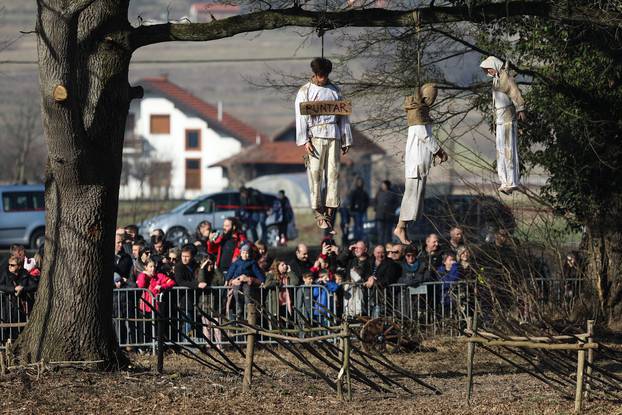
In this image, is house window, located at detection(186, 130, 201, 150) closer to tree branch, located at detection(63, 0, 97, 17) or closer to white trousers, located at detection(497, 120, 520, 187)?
tree branch, located at detection(63, 0, 97, 17)

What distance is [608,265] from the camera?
20.8 metres

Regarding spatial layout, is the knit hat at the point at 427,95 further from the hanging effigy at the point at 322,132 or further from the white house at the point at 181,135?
the white house at the point at 181,135

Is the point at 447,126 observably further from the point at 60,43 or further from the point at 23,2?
the point at 23,2

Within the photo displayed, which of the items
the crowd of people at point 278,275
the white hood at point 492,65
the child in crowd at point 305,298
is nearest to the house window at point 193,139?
the crowd of people at point 278,275

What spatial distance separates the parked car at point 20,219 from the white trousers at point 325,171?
21537 millimetres

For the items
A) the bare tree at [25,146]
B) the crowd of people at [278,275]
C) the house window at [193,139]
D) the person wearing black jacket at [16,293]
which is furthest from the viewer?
the house window at [193,139]

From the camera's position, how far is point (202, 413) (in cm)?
1288

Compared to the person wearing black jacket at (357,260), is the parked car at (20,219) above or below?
above

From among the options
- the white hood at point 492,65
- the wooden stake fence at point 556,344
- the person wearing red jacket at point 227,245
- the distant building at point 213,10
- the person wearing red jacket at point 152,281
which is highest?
the distant building at point 213,10

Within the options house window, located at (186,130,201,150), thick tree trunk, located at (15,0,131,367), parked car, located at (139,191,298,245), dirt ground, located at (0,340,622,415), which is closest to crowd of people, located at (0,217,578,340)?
dirt ground, located at (0,340,622,415)

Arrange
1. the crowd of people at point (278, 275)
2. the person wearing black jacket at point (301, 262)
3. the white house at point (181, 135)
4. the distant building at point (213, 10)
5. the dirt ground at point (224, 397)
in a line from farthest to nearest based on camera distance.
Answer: the white house at point (181, 135)
the person wearing black jacket at point (301, 262)
the crowd of people at point (278, 275)
the distant building at point (213, 10)
the dirt ground at point (224, 397)

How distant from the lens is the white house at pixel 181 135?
80625mm

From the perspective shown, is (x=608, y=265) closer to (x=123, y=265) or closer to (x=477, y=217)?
(x=477, y=217)

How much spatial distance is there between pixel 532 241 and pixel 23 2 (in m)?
119
